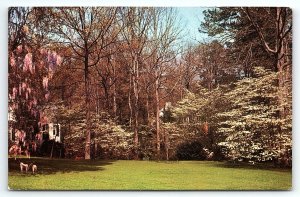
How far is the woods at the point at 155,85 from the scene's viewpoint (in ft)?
21.8

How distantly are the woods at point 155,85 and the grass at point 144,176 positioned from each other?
0.31 feet

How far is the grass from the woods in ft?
0.31

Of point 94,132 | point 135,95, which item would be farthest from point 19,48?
point 135,95

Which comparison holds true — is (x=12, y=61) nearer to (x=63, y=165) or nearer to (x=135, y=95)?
(x=63, y=165)

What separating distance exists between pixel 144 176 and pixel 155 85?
3.09 feet

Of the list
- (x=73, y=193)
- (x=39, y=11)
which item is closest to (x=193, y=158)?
(x=73, y=193)

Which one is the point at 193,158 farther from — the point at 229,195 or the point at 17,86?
the point at 17,86

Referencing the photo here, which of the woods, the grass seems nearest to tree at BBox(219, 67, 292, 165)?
the woods

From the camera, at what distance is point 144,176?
262 inches

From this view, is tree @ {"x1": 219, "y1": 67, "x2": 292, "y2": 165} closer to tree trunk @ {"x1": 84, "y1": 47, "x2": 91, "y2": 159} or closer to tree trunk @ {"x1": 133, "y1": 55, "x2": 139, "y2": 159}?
tree trunk @ {"x1": 133, "y1": 55, "x2": 139, "y2": 159}

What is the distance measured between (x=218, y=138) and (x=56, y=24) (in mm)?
2042

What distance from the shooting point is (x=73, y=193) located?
6.62 m

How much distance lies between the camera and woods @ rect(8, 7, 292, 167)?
6.66m

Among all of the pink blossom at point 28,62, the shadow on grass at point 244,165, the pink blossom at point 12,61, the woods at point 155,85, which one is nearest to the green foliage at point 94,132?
the woods at point 155,85
